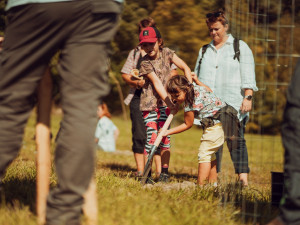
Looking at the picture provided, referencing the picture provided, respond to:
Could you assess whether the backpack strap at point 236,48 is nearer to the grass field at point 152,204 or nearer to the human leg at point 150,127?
the human leg at point 150,127

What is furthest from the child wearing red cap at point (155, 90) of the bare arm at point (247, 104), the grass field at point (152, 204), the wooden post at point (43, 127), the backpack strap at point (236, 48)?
the wooden post at point (43, 127)

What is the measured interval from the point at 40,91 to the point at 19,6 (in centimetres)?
46

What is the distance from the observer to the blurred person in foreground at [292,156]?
2150mm

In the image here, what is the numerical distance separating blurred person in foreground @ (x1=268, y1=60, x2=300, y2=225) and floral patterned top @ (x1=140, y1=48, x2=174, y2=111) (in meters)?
2.75

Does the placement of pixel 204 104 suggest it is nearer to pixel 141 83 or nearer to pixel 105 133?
pixel 141 83

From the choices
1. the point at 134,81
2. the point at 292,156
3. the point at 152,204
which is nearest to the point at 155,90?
the point at 134,81

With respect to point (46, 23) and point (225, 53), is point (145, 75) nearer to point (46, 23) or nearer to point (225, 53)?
point (225, 53)

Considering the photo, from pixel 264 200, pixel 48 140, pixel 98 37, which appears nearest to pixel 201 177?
pixel 264 200

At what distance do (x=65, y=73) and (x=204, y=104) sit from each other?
2.46 metres

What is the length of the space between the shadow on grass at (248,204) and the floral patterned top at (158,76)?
1.72 m

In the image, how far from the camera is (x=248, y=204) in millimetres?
3221

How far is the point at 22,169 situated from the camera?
381 centimetres

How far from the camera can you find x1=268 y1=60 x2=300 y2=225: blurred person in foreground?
215 centimetres

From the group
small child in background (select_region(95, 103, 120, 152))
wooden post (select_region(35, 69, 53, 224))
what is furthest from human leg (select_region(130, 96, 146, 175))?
small child in background (select_region(95, 103, 120, 152))
